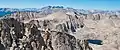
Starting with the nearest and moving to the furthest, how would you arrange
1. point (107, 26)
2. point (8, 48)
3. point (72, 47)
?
point (8, 48), point (72, 47), point (107, 26)

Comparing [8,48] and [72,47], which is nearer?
[8,48]

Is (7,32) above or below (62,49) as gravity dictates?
above

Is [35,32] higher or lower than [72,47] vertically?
higher

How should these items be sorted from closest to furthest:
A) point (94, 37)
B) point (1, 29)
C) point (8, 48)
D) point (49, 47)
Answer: point (8, 48)
point (1, 29)
point (49, 47)
point (94, 37)

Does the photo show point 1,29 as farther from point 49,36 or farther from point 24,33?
point 49,36

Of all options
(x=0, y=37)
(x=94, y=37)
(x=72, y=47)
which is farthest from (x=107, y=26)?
(x=0, y=37)

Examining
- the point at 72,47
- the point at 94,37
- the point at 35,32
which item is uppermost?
the point at 35,32

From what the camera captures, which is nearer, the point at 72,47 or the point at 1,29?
the point at 1,29

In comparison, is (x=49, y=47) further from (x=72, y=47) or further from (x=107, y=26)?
(x=107, y=26)

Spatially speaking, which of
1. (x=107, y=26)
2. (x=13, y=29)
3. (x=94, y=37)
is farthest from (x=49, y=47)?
(x=107, y=26)

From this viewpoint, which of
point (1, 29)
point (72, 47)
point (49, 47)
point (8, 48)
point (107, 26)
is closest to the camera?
point (8, 48)
